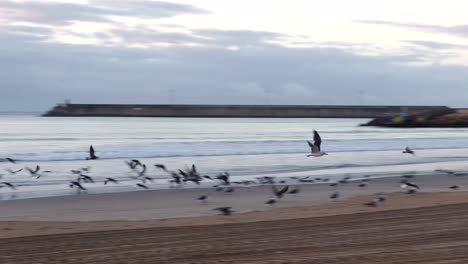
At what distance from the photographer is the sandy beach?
8242 mm

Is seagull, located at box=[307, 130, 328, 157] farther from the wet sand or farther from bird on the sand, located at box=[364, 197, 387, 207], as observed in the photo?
the wet sand

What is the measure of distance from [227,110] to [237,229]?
110622mm

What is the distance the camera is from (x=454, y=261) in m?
7.70

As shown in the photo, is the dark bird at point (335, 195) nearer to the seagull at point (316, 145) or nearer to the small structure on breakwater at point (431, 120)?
the seagull at point (316, 145)

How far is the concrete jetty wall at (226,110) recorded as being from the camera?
4776 inches

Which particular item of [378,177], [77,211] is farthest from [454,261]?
[378,177]

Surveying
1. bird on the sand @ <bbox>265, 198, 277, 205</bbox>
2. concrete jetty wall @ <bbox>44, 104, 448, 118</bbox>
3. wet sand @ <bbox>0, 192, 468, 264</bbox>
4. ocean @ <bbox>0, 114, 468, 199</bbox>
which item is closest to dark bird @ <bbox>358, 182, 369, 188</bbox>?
ocean @ <bbox>0, 114, 468, 199</bbox>

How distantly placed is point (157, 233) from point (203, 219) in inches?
84.0

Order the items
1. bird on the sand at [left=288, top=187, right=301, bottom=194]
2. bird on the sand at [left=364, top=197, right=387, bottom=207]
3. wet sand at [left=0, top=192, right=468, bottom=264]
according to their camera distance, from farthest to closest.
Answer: bird on the sand at [left=288, top=187, right=301, bottom=194] → bird on the sand at [left=364, top=197, right=387, bottom=207] → wet sand at [left=0, top=192, right=468, bottom=264]

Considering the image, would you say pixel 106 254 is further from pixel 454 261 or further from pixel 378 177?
pixel 378 177

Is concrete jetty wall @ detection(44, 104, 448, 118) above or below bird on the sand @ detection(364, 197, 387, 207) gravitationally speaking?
above

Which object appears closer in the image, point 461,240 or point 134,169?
point 461,240

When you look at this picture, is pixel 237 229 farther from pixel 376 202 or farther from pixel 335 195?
pixel 335 195

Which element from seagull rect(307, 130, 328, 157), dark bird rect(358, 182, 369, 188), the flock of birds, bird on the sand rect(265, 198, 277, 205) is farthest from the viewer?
seagull rect(307, 130, 328, 157)
